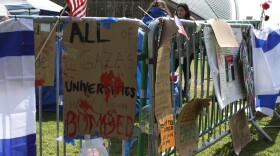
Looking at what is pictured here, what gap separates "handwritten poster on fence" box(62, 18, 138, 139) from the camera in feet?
10.2

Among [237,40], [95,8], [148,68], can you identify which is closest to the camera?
[148,68]

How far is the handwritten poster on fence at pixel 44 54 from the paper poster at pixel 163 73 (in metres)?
0.72

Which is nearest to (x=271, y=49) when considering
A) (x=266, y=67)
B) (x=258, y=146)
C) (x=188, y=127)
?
(x=266, y=67)

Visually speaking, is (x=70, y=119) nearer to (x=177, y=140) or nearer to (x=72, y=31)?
(x=72, y=31)

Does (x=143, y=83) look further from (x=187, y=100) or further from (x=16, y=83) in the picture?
(x=187, y=100)

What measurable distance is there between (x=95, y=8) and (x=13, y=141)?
113 feet

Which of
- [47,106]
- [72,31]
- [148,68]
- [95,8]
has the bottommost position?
[47,106]

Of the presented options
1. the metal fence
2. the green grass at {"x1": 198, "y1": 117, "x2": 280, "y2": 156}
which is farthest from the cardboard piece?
the green grass at {"x1": 198, "y1": 117, "x2": 280, "y2": 156}

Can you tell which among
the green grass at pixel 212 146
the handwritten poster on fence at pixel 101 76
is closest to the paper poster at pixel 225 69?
the green grass at pixel 212 146

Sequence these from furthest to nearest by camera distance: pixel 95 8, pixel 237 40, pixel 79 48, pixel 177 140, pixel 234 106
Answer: pixel 95 8
pixel 234 106
pixel 237 40
pixel 177 140
pixel 79 48

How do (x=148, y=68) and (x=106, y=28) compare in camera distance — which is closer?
(x=106, y=28)

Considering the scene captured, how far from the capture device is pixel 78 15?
10.6 ft

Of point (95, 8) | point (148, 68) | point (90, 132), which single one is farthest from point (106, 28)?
point (95, 8)

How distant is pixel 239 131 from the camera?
560cm
